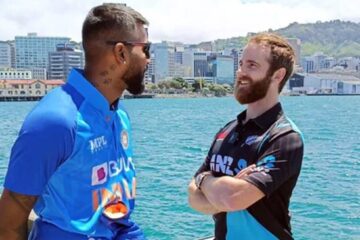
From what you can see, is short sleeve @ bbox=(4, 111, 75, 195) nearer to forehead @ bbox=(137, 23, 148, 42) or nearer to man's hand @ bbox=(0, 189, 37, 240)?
man's hand @ bbox=(0, 189, 37, 240)

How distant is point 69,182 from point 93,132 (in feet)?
0.71

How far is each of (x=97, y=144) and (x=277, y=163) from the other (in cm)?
86

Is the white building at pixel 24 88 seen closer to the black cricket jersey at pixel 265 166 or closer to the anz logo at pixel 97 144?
the black cricket jersey at pixel 265 166

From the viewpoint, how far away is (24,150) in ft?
6.49

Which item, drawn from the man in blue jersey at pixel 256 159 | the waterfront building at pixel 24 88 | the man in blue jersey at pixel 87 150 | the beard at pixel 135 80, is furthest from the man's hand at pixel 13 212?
the waterfront building at pixel 24 88

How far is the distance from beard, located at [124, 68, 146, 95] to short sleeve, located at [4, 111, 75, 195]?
16.6 inches

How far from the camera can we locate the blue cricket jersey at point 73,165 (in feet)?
6.53

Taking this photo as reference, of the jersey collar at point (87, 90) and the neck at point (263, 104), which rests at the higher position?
the jersey collar at point (87, 90)

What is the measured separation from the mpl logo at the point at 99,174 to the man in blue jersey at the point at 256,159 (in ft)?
2.04

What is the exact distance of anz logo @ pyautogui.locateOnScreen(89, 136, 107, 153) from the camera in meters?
2.16

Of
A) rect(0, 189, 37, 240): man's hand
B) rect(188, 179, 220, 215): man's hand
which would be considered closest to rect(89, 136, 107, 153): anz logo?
rect(0, 189, 37, 240): man's hand

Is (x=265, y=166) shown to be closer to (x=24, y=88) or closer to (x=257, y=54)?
(x=257, y=54)

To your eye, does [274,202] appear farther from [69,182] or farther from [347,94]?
[347,94]

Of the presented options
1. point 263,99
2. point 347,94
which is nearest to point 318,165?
point 263,99
